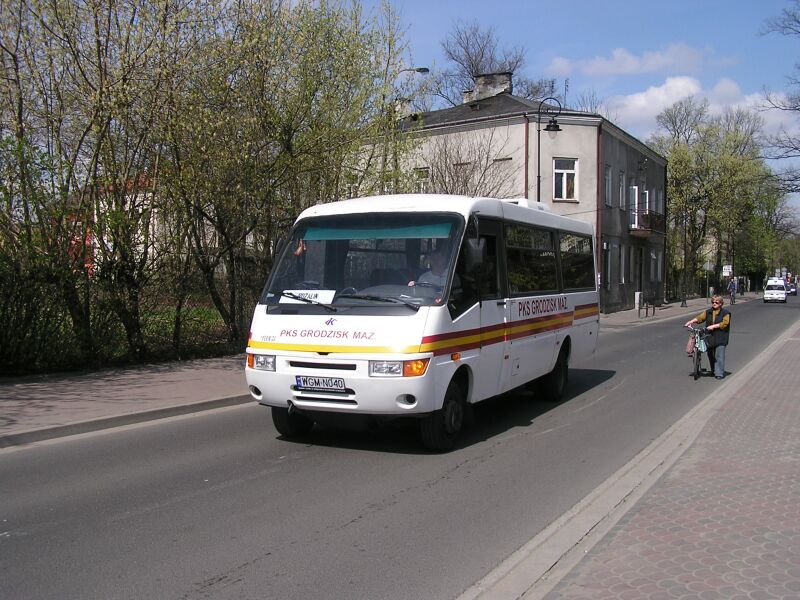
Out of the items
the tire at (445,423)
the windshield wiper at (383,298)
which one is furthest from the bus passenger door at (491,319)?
the windshield wiper at (383,298)

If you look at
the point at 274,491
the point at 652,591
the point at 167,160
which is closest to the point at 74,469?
the point at 274,491

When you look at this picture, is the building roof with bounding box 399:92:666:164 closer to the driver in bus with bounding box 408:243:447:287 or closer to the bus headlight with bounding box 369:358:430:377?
the driver in bus with bounding box 408:243:447:287

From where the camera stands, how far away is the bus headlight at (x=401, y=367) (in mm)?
6828

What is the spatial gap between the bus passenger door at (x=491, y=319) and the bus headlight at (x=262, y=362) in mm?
2216

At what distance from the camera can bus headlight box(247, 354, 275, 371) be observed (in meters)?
7.40

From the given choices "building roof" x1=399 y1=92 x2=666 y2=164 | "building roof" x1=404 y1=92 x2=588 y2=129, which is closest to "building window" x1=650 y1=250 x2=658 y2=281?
"building roof" x1=399 y1=92 x2=666 y2=164

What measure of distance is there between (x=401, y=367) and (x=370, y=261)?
1.38 meters

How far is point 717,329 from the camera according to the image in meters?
13.2

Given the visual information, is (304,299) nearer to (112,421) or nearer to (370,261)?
(370,261)

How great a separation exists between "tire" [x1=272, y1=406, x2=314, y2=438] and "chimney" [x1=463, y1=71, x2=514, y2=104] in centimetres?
3376

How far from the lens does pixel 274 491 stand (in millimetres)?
6180

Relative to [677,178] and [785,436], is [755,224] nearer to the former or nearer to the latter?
[677,178]

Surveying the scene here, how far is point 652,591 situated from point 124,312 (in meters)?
11.4

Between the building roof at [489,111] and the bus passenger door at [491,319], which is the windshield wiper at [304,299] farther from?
the building roof at [489,111]
